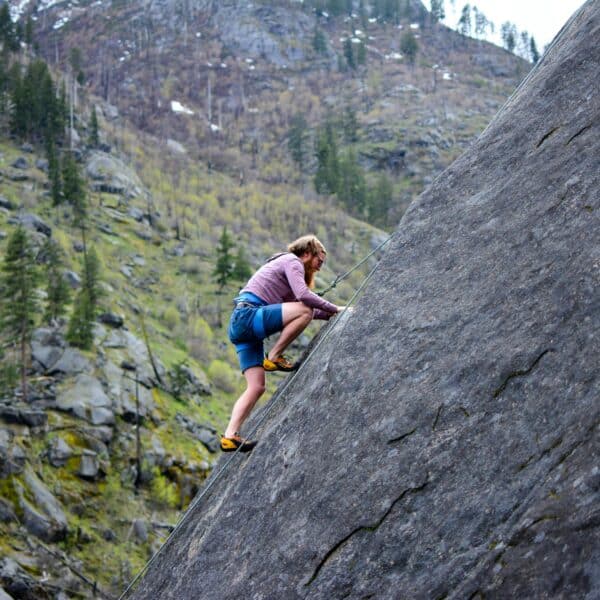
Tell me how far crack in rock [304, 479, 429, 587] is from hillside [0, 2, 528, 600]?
2137 centimetres

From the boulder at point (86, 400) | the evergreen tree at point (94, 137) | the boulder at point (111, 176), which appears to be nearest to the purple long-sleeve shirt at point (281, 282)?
the boulder at point (86, 400)

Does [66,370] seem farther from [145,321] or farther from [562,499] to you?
[562,499]

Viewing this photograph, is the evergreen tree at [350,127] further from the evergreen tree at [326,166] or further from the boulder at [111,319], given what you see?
the boulder at [111,319]

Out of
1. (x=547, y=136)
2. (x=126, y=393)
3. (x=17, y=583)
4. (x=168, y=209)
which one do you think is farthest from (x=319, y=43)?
(x=547, y=136)

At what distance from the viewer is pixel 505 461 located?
4.82 meters

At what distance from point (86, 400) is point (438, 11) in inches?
5670

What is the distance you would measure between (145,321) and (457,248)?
4063cm

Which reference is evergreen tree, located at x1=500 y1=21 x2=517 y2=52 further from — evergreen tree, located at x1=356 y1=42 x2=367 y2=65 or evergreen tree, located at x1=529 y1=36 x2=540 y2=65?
evergreen tree, located at x1=356 y1=42 x2=367 y2=65

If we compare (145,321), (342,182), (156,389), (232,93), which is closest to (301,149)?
(342,182)

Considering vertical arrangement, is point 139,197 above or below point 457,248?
above

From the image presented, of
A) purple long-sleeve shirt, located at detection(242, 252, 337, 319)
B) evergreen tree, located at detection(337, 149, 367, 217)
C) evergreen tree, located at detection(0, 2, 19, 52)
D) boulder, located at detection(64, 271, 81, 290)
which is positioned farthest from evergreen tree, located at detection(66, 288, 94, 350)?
evergreen tree, located at detection(0, 2, 19, 52)

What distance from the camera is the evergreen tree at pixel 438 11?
154375 mm

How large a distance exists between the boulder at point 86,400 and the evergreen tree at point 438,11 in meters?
142

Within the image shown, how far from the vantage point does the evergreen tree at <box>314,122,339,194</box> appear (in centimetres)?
9219
